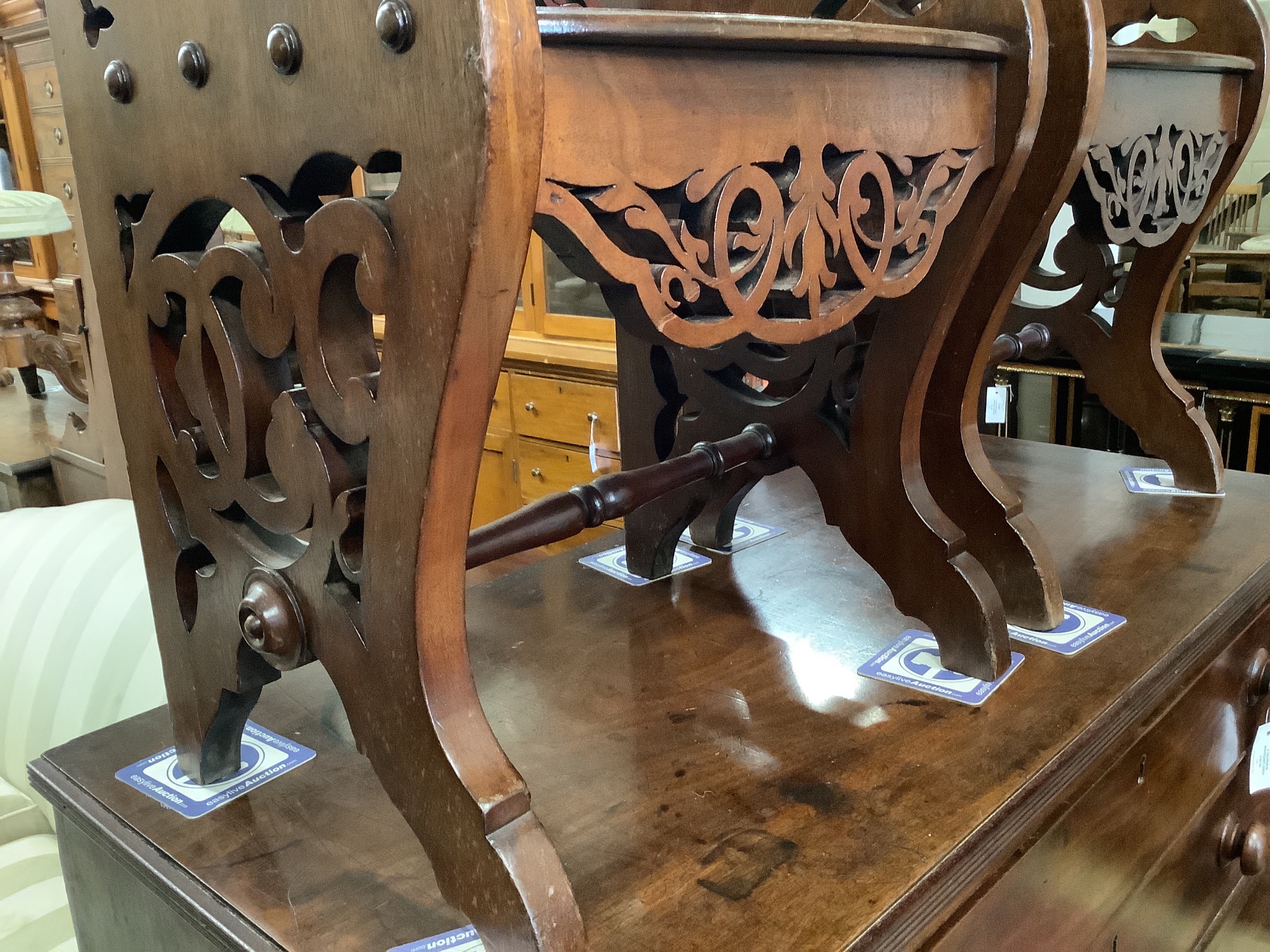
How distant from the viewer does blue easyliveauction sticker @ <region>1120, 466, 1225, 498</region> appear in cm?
120

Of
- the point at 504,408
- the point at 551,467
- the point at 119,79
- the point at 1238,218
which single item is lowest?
the point at 551,467

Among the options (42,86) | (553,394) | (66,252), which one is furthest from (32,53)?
(553,394)

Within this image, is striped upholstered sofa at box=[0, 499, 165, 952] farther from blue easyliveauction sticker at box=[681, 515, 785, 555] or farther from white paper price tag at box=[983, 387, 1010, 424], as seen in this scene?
white paper price tag at box=[983, 387, 1010, 424]

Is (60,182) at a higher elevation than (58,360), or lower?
higher

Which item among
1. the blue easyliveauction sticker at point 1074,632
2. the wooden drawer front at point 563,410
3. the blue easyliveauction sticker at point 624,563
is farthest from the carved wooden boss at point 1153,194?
the wooden drawer front at point 563,410

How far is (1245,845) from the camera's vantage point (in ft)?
3.45

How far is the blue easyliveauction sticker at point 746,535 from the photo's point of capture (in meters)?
1.09

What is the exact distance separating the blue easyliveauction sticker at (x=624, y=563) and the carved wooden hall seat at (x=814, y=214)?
0.31 feet

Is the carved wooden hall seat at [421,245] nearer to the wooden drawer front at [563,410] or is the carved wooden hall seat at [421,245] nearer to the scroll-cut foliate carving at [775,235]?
the scroll-cut foliate carving at [775,235]

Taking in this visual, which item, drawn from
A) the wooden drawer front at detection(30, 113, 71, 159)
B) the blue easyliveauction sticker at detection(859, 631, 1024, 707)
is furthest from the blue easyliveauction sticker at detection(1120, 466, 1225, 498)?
the wooden drawer front at detection(30, 113, 71, 159)

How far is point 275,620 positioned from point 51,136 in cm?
360

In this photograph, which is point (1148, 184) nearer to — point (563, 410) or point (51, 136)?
point (563, 410)

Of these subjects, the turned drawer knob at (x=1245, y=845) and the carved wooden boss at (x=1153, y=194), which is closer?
the carved wooden boss at (x=1153, y=194)

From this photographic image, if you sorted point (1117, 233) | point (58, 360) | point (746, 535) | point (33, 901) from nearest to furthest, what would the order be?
point (1117, 233) < point (33, 901) < point (746, 535) < point (58, 360)
